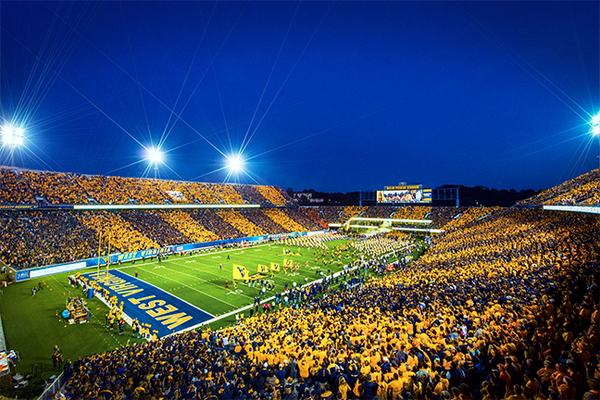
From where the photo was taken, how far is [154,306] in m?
17.5

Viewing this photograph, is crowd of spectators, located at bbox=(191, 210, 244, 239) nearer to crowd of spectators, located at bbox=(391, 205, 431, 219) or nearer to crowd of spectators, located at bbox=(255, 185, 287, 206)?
crowd of spectators, located at bbox=(255, 185, 287, 206)

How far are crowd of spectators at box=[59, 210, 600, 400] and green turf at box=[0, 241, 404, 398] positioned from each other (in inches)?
158

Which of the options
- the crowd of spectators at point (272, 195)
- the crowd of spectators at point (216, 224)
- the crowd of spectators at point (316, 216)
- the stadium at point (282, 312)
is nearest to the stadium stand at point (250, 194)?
the crowd of spectators at point (272, 195)

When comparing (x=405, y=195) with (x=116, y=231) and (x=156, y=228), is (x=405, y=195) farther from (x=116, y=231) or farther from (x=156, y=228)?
(x=116, y=231)

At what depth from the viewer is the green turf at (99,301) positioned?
12.5 m

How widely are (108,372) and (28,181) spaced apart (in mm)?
38734

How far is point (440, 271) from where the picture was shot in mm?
17703

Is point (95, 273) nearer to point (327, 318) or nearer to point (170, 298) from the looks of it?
point (170, 298)

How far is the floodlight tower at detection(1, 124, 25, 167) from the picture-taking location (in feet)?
113

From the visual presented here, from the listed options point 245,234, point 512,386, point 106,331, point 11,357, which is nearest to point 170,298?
point 106,331

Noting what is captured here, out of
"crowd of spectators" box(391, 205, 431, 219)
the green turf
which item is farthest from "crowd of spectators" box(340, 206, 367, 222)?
the green turf

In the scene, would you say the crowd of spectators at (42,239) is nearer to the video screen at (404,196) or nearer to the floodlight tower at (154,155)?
the floodlight tower at (154,155)

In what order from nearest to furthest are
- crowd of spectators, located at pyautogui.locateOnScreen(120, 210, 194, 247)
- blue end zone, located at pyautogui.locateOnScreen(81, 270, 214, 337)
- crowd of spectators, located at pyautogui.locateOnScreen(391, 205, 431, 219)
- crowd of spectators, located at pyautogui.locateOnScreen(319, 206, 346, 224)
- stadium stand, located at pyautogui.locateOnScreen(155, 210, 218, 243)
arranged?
blue end zone, located at pyautogui.locateOnScreen(81, 270, 214, 337) < crowd of spectators, located at pyautogui.locateOnScreen(120, 210, 194, 247) < stadium stand, located at pyautogui.locateOnScreen(155, 210, 218, 243) < crowd of spectators, located at pyautogui.locateOnScreen(391, 205, 431, 219) < crowd of spectators, located at pyautogui.locateOnScreen(319, 206, 346, 224)

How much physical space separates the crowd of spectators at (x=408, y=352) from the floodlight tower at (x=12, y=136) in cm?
4016
